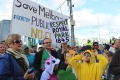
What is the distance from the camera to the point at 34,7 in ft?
22.7

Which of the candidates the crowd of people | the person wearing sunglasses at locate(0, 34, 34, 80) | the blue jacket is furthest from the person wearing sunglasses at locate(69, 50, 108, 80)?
the blue jacket

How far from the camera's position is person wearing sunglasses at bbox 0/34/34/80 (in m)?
2.49

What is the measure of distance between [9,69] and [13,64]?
89mm

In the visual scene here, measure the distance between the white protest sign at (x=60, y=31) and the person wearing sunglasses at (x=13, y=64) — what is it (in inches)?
140

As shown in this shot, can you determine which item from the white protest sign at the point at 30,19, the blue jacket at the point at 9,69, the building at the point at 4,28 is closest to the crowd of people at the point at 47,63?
the blue jacket at the point at 9,69

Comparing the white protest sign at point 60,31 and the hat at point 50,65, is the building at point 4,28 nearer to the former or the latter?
the white protest sign at point 60,31

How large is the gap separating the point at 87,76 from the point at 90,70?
14cm

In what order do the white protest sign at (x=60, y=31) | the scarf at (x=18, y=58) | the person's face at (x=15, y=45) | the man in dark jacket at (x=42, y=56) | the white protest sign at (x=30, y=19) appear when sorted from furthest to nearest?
the white protest sign at (x=60, y=31)
the white protest sign at (x=30, y=19)
the man in dark jacket at (x=42, y=56)
the person's face at (x=15, y=45)
the scarf at (x=18, y=58)

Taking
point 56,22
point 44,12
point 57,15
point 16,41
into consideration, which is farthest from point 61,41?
point 16,41

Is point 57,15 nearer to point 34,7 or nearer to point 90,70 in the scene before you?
point 34,7

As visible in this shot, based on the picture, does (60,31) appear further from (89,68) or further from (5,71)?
(5,71)

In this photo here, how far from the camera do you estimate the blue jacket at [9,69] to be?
247 cm

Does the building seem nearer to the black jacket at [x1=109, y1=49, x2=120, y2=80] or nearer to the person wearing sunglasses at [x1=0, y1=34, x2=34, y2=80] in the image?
the person wearing sunglasses at [x1=0, y1=34, x2=34, y2=80]


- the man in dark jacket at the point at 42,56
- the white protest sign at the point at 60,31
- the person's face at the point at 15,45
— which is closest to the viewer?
the person's face at the point at 15,45
